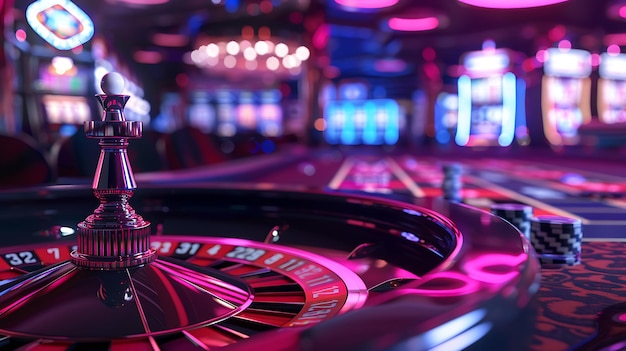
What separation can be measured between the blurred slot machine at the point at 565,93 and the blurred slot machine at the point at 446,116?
4.56m

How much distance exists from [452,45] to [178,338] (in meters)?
15.9

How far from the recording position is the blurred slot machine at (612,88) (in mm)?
13328

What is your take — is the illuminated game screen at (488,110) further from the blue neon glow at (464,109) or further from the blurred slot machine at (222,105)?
the blurred slot machine at (222,105)

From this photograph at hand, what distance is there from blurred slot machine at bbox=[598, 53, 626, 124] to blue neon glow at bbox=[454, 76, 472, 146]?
376cm

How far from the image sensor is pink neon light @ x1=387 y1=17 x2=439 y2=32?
14156mm

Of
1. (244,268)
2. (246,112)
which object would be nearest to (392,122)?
(246,112)

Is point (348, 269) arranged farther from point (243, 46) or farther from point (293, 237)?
point (243, 46)

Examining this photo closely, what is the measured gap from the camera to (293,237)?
1.09 meters

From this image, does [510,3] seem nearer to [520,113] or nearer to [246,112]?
[520,113]

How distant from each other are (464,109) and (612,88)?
416cm

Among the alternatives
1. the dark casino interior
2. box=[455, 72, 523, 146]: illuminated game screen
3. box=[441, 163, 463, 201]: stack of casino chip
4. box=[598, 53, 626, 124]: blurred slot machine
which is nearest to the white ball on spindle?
the dark casino interior

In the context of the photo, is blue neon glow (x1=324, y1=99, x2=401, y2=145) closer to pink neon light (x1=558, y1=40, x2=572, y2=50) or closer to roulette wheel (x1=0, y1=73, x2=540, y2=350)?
pink neon light (x1=558, y1=40, x2=572, y2=50)

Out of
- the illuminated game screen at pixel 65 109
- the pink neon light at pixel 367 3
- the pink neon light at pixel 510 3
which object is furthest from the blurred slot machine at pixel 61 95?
the pink neon light at pixel 510 3

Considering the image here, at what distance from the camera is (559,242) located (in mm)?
→ 870
